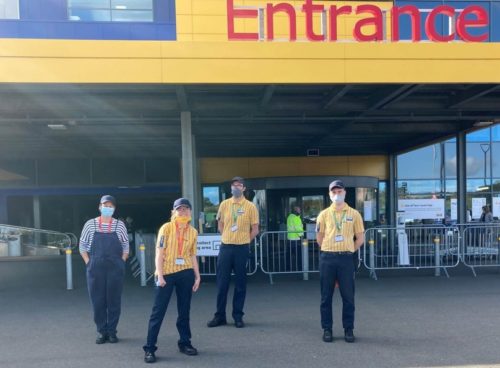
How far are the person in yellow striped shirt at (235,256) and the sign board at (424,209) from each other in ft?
25.1

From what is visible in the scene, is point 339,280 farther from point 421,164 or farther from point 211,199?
point 421,164

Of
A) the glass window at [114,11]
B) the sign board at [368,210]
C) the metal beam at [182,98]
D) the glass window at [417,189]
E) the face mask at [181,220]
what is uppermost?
the glass window at [114,11]

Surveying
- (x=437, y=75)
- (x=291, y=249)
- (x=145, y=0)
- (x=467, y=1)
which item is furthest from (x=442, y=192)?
(x=145, y=0)

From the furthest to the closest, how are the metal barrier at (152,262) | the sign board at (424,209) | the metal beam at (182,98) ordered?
the sign board at (424,209)
the metal barrier at (152,262)
the metal beam at (182,98)

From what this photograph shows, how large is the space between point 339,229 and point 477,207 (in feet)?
59.3

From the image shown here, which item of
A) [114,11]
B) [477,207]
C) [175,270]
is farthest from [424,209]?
[114,11]

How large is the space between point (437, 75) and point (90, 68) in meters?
5.65

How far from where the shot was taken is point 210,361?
4.56 meters

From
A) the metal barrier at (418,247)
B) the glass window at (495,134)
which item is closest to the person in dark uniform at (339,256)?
the metal barrier at (418,247)

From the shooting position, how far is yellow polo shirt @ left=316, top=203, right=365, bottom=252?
498 cm

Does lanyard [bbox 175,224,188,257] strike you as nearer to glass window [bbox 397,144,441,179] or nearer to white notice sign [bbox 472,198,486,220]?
glass window [bbox 397,144,441,179]

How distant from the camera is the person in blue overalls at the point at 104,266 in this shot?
4996 mm

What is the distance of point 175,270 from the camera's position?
14.8 ft

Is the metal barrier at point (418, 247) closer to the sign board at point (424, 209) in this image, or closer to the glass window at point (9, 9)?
the sign board at point (424, 209)
